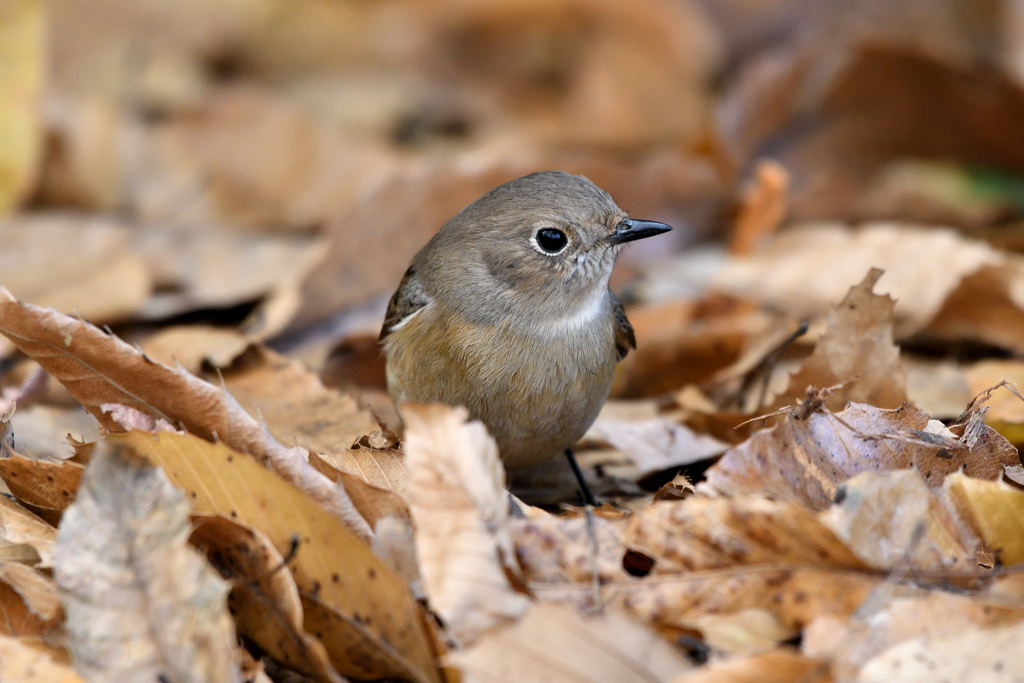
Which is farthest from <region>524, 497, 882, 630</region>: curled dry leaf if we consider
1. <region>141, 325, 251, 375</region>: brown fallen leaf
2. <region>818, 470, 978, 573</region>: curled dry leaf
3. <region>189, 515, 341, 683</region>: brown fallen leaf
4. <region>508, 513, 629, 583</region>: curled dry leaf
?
<region>141, 325, 251, 375</region>: brown fallen leaf

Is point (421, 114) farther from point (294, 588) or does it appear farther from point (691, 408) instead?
point (294, 588)

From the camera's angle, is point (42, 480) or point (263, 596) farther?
point (42, 480)

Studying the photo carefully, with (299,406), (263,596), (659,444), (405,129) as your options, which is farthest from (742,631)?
(405,129)

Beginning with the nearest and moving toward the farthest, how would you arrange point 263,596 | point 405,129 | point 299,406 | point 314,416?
1. point 263,596
2. point 314,416
3. point 299,406
4. point 405,129

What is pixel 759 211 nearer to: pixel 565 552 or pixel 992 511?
pixel 992 511

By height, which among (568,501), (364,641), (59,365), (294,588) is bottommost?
(568,501)

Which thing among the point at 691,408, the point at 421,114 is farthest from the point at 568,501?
the point at 421,114
